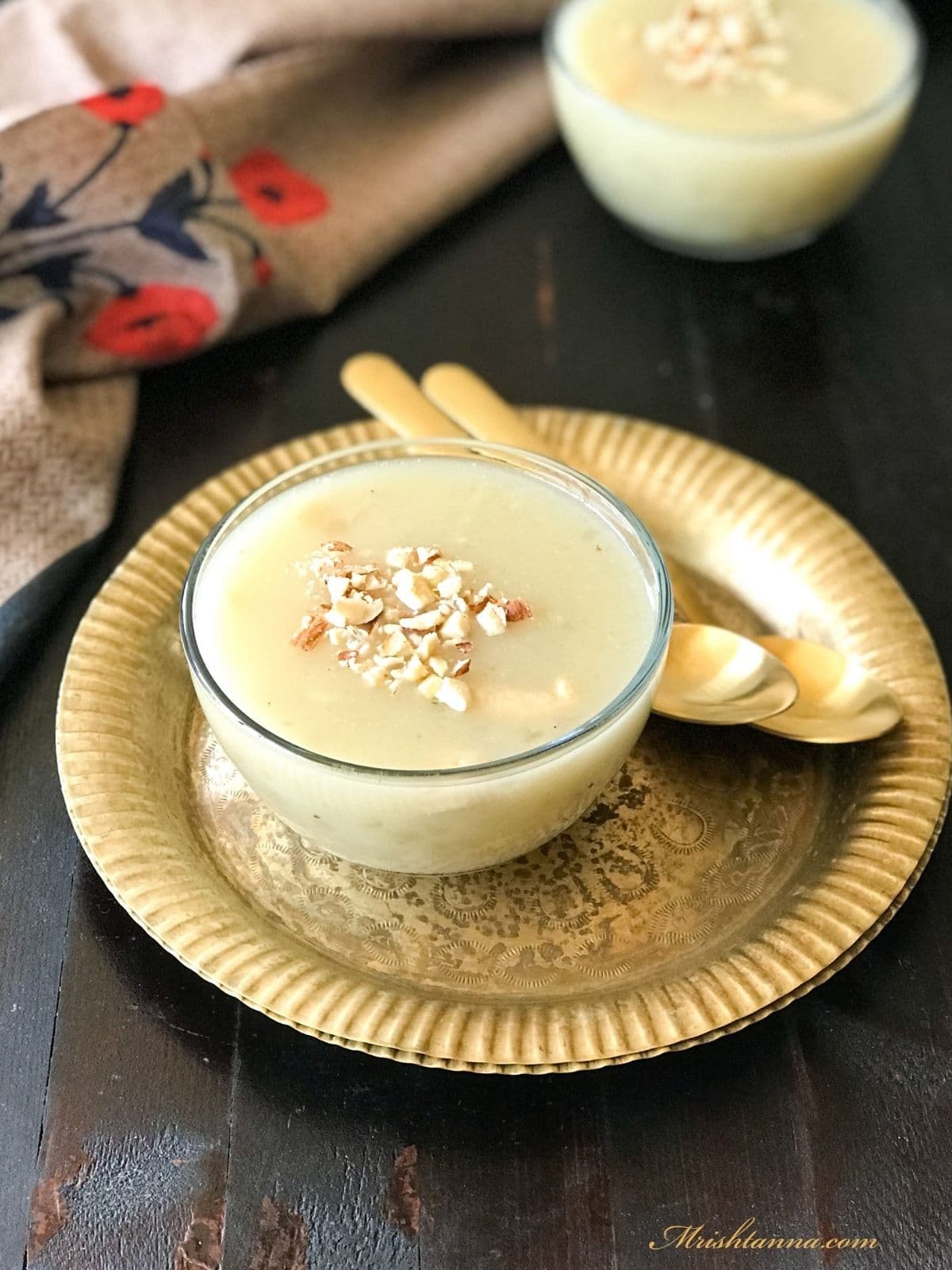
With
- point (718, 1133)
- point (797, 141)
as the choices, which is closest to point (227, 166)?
point (797, 141)

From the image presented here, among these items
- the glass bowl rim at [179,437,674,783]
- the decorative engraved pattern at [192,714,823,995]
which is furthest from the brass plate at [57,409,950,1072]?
the glass bowl rim at [179,437,674,783]

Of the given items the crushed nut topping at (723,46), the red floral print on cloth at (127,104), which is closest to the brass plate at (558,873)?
the red floral print on cloth at (127,104)

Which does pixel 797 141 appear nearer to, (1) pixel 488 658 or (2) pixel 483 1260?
(1) pixel 488 658

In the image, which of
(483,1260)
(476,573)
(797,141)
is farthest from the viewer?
(797,141)

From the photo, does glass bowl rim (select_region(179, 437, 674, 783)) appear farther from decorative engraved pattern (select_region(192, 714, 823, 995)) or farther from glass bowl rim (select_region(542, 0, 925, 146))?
glass bowl rim (select_region(542, 0, 925, 146))

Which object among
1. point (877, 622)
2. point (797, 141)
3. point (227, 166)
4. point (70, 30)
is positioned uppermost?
point (70, 30)

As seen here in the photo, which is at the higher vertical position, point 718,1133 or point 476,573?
point 476,573
